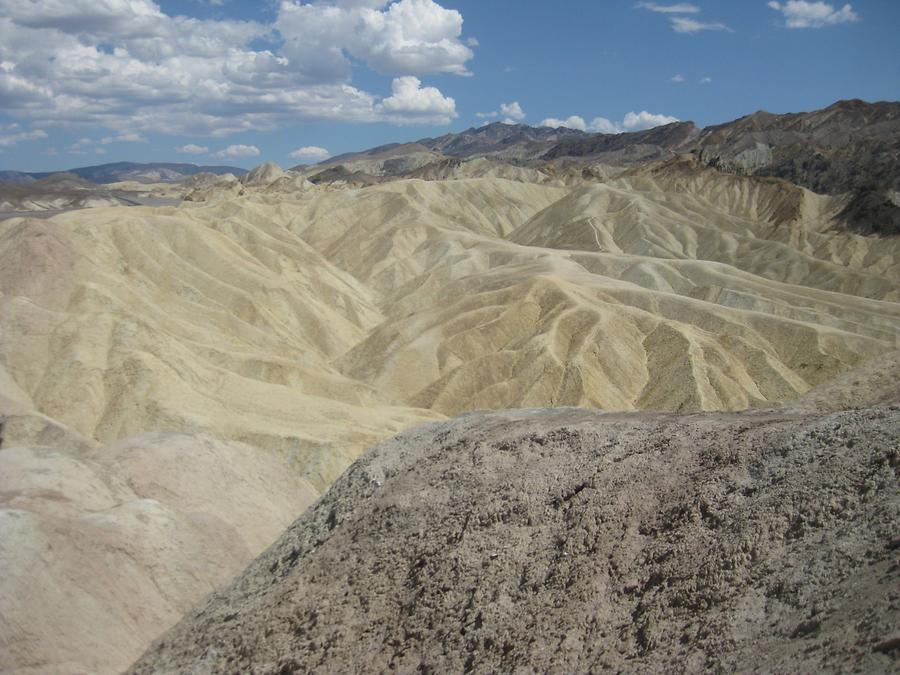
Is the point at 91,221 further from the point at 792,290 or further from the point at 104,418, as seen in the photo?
the point at 792,290

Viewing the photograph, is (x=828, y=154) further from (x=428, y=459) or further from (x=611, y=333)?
(x=428, y=459)

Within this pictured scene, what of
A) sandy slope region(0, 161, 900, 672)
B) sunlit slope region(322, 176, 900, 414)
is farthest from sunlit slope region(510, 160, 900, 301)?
sunlit slope region(322, 176, 900, 414)

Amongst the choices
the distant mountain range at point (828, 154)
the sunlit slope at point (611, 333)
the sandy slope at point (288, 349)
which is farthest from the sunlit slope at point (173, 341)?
the distant mountain range at point (828, 154)

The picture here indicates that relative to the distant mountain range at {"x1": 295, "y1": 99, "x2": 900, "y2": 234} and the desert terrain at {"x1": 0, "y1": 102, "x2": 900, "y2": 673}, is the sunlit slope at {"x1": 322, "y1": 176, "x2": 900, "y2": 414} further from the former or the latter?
the distant mountain range at {"x1": 295, "y1": 99, "x2": 900, "y2": 234}

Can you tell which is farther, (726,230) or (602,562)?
(726,230)

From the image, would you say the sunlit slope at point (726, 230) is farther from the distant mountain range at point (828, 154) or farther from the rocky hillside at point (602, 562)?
the rocky hillside at point (602, 562)

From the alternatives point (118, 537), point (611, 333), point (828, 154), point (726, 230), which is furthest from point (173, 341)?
point (828, 154)
